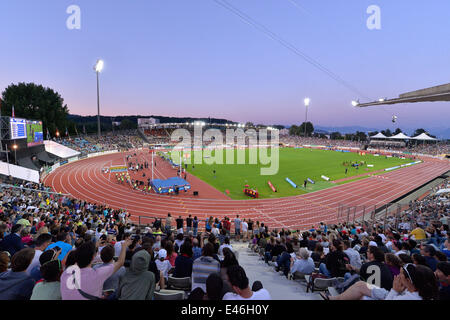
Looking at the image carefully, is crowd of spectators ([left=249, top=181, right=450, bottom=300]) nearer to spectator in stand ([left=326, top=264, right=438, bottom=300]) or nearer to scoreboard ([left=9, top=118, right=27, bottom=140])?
spectator in stand ([left=326, top=264, right=438, bottom=300])

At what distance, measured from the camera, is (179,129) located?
355 feet

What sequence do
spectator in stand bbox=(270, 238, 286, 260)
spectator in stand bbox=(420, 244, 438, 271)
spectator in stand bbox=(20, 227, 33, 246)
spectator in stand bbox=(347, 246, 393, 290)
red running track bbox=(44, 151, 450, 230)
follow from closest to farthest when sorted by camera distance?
spectator in stand bbox=(347, 246, 393, 290)
spectator in stand bbox=(420, 244, 438, 271)
spectator in stand bbox=(20, 227, 33, 246)
spectator in stand bbox=(270, 238, 286, 260)
red running track bbox=(44, 151, 450, 230)

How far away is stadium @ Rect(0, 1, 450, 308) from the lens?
130 inches

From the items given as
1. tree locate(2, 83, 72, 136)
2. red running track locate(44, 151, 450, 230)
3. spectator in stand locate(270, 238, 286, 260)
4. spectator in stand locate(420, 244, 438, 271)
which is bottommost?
red running track locate(44, 151, 450, 230)

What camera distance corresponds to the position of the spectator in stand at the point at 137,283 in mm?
3158

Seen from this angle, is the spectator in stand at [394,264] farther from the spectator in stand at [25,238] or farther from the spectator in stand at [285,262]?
the spectator in stand at [25,238]

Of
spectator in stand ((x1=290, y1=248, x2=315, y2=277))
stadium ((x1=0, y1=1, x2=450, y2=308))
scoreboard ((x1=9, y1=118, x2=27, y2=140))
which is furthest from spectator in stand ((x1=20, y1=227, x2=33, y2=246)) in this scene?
scoreboard ((x1=9, y1=118, x2=27, y2=140))

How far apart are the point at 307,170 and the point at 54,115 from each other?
63806 millimetres

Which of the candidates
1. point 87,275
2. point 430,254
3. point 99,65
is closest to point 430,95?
point 430,254

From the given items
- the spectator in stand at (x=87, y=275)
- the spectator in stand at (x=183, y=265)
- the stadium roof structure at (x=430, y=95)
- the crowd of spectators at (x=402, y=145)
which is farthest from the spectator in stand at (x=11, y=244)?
the crowd of spectators at (x=402, y=145)

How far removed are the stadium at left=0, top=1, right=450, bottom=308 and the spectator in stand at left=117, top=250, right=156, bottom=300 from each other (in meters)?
0.02

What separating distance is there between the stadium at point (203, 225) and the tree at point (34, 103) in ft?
0.94

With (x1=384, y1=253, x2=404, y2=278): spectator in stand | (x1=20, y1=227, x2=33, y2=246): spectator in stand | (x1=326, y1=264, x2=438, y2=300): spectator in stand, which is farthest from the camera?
(x1=20, y1=227, x2=33, y2=246): spectator in stand
